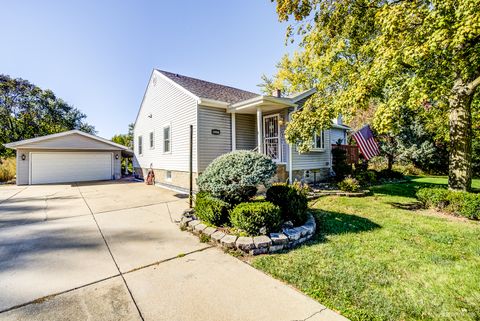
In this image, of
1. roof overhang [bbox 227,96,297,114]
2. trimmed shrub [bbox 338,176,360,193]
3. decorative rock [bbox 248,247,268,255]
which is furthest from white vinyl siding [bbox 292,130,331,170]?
decorative rock [bbox 248,247,268,255]

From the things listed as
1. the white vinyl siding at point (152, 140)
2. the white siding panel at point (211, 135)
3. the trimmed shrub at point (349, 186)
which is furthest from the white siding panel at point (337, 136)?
the white vinyl siding at point (152, 140)

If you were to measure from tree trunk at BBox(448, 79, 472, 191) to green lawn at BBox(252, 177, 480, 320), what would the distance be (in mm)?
1731

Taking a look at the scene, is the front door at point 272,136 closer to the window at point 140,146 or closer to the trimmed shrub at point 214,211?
the trimmed shrub at point 214,211

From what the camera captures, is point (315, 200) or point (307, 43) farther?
point (307, 43)

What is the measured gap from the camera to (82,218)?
5926 mm

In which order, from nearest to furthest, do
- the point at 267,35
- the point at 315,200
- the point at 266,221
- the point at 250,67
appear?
the point at 266,221 → the point at 315,200 → the point at 267,35 → the point at 250,67

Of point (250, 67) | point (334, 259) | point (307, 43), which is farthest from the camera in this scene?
point (250, 67)

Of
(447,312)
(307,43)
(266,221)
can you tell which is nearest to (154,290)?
(266,221)

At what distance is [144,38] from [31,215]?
9627 millimetres

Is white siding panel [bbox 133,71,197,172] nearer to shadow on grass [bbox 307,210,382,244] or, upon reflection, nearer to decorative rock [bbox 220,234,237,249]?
decorative rock [bbox 220,234,237,249]

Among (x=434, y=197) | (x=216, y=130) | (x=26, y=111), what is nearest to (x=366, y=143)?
(x=434, y=197)

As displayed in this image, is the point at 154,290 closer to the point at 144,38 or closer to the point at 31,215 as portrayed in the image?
the point at 31,215

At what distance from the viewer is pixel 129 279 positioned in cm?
295

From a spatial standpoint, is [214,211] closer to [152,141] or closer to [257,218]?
[257,218]
